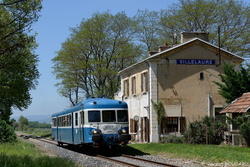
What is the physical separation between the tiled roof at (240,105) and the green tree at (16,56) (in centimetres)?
1174

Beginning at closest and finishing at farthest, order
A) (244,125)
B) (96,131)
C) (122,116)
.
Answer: (96,131) < (122,116) < (244,125)

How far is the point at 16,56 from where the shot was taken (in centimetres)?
1795

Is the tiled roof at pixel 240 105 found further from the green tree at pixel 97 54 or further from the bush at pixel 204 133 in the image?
the green tree at pixel 97 54

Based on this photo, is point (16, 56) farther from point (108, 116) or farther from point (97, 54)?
point (97, 54)

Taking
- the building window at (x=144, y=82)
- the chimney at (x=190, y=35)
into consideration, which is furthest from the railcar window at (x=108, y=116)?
the chimney at (x=190, y=35)

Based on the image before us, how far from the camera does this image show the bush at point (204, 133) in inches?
1118

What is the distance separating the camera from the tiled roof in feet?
82.6

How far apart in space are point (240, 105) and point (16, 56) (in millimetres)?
13566

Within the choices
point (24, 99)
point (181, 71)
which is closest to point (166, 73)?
point (181, 71)

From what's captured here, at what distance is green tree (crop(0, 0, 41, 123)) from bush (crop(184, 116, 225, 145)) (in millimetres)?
10864

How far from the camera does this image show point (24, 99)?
178 ft

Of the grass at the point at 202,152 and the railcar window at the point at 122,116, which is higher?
the railcar window at the point at 122,116

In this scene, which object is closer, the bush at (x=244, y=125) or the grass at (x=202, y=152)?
the grass at (x=202, y=152)

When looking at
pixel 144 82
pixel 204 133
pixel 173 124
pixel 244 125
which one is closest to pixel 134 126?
pixel 144 82
